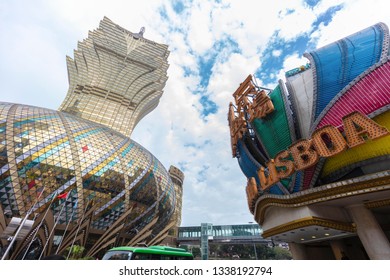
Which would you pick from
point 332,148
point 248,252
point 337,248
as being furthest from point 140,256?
point 248,252

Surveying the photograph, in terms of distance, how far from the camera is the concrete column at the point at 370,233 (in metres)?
→ 10.4

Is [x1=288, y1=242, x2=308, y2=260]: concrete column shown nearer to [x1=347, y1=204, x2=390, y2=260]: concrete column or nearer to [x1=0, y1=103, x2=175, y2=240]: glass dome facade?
[x1=347, y1=204, x2=390, y2=260]: concrete column

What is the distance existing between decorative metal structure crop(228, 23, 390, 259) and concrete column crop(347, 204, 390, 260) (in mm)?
42

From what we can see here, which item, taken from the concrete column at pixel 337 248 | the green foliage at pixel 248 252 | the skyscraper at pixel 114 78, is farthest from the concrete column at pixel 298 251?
the skyscraper at pixel 114 78

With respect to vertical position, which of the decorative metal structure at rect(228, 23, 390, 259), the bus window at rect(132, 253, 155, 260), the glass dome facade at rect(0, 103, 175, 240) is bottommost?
the bus window at rect(132, 253, 155, 260)

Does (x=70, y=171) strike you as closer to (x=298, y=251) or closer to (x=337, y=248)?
(x=298, y=251)

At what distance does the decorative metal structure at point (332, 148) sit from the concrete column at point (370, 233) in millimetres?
42

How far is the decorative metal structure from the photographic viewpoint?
10.6 meters

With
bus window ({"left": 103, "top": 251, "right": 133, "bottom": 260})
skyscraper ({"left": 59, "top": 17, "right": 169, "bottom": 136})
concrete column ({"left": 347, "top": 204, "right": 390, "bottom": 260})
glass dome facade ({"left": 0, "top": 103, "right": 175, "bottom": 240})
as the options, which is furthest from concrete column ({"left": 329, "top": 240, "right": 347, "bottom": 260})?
skyscraper ({"left": 59, "top": 17, "right": 169, "bottom": 136})

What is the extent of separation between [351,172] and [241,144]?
882 cm

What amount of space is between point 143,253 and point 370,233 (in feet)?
42.2

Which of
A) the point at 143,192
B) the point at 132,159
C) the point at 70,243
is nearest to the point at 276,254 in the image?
the point at 143,192

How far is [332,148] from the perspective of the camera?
1050 cm

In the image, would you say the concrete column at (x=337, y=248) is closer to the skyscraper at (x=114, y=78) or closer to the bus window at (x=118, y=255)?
the bus window at (x=118, y=255)
